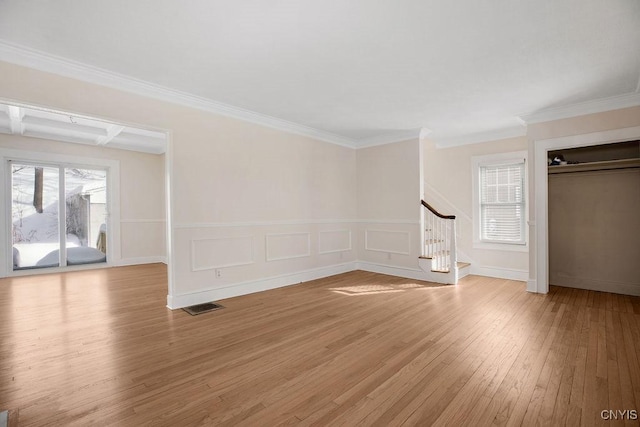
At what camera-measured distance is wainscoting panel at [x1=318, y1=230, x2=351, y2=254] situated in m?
5.62

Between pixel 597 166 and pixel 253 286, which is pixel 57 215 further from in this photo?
pixel 597 166

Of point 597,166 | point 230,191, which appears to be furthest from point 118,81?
point 597,166

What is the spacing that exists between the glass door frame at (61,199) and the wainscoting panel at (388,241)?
5.76 m

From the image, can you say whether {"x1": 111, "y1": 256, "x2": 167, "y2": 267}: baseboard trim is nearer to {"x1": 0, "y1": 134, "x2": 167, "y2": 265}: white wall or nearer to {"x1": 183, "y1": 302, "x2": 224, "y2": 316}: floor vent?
{"x1": 0, "y1": 134, "x2": 167, "y2": 265}: white wall

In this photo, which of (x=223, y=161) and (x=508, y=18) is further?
(x=223, y=161)

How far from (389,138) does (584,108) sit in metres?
2.81

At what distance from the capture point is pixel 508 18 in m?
2.29

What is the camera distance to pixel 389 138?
5.74 meters

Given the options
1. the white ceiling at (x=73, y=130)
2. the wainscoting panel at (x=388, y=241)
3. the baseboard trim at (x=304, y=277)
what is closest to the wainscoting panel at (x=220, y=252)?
the baseboard trim at (x=304, y=277)

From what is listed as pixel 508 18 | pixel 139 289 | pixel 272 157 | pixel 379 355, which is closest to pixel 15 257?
pixel 139 289

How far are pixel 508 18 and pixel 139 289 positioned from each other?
5702mm

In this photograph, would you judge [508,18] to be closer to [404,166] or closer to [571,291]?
[404,166]

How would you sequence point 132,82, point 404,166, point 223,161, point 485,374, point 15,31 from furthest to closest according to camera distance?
point 404,166, point 223,161, point 132,82, point 15,31, point 485,374

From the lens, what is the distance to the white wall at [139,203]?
701 centimetres
